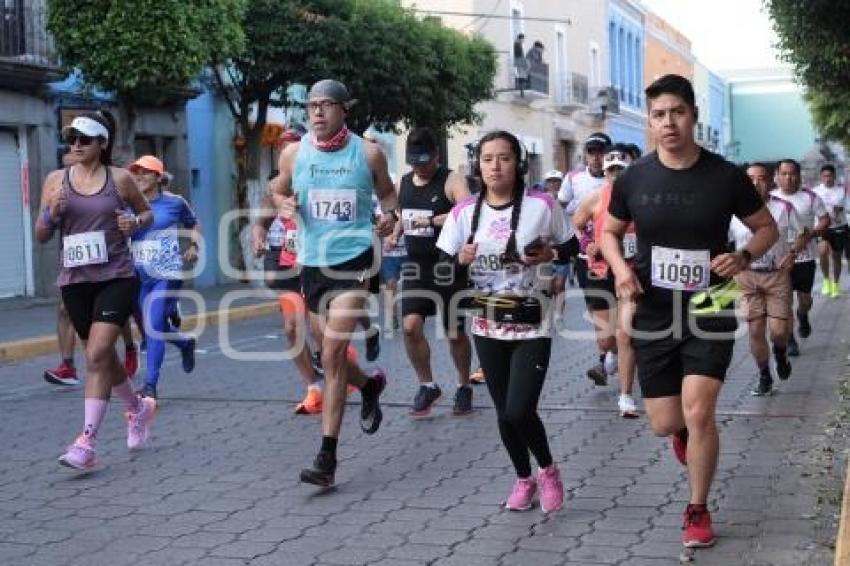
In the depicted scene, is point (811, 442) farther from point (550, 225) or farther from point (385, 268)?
point (385, 268)

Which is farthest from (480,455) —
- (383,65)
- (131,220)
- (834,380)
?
(383,65)

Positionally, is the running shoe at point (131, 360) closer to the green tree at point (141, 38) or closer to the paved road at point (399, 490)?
the paved road at point (399, 490)

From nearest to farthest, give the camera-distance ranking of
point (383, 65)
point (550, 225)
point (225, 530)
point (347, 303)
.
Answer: point (225, 530) → point (550, 225) → point (347, 303) → point (383, 65)

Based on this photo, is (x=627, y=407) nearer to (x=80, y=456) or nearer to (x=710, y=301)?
(x=710, y=301)

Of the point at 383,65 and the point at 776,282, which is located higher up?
the point at 383,65

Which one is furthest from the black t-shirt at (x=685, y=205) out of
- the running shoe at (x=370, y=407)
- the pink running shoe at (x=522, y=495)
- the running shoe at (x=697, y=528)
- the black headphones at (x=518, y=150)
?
the running shoe at (x=370, y=407)

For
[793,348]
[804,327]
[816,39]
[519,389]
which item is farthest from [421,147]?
[816,39]

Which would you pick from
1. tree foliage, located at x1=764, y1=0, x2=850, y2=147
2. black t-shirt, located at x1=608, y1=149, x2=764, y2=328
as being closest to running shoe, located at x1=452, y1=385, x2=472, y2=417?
black t-shirt, located at x1=608, y1=149, x2=764, y2=328

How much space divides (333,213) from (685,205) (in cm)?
205

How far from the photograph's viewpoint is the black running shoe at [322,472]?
18.5ft

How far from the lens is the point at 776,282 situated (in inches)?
335

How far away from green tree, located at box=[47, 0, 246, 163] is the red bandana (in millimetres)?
11311

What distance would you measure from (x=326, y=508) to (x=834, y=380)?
5.02m

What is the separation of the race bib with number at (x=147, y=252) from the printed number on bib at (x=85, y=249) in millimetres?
1983
